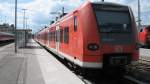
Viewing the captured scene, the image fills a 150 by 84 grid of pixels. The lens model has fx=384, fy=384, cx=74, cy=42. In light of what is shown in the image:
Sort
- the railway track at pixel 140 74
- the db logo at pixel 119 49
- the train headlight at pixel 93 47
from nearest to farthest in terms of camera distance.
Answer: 1. the train headlight at pixel 93 47
2. the db logo at pixel 119 49
3. the railway track at pixel 140 74

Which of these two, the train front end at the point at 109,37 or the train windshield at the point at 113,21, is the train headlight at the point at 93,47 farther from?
the train windshield at the point at 113,21

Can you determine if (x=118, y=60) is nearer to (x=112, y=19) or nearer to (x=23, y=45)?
(x=112, y=19)

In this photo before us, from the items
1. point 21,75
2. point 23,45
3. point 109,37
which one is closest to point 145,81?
point 109,37

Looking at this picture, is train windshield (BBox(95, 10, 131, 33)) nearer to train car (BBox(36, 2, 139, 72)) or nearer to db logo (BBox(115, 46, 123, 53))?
train car (BBox(36, 2, 139, 72))

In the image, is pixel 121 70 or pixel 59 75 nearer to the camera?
pixel 121 70

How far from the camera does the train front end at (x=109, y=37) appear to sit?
1312 cm

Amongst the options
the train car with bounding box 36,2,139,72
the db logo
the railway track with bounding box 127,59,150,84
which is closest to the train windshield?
the train car with bounding box 36,2,139,72

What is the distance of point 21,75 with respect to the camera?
1546 centimetres

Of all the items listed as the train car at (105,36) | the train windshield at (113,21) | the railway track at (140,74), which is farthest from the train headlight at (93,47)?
the railway track at (140,74)

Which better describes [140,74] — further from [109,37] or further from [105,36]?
[105,36]

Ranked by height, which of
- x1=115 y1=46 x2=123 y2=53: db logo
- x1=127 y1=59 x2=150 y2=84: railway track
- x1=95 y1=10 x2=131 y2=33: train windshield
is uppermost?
x1=95 y1=10 x2=131 y2=33: train windshield

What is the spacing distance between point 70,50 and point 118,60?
3448mm

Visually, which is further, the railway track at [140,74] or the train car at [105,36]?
the railway track at [140,74]

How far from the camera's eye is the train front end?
1312 centimetres
